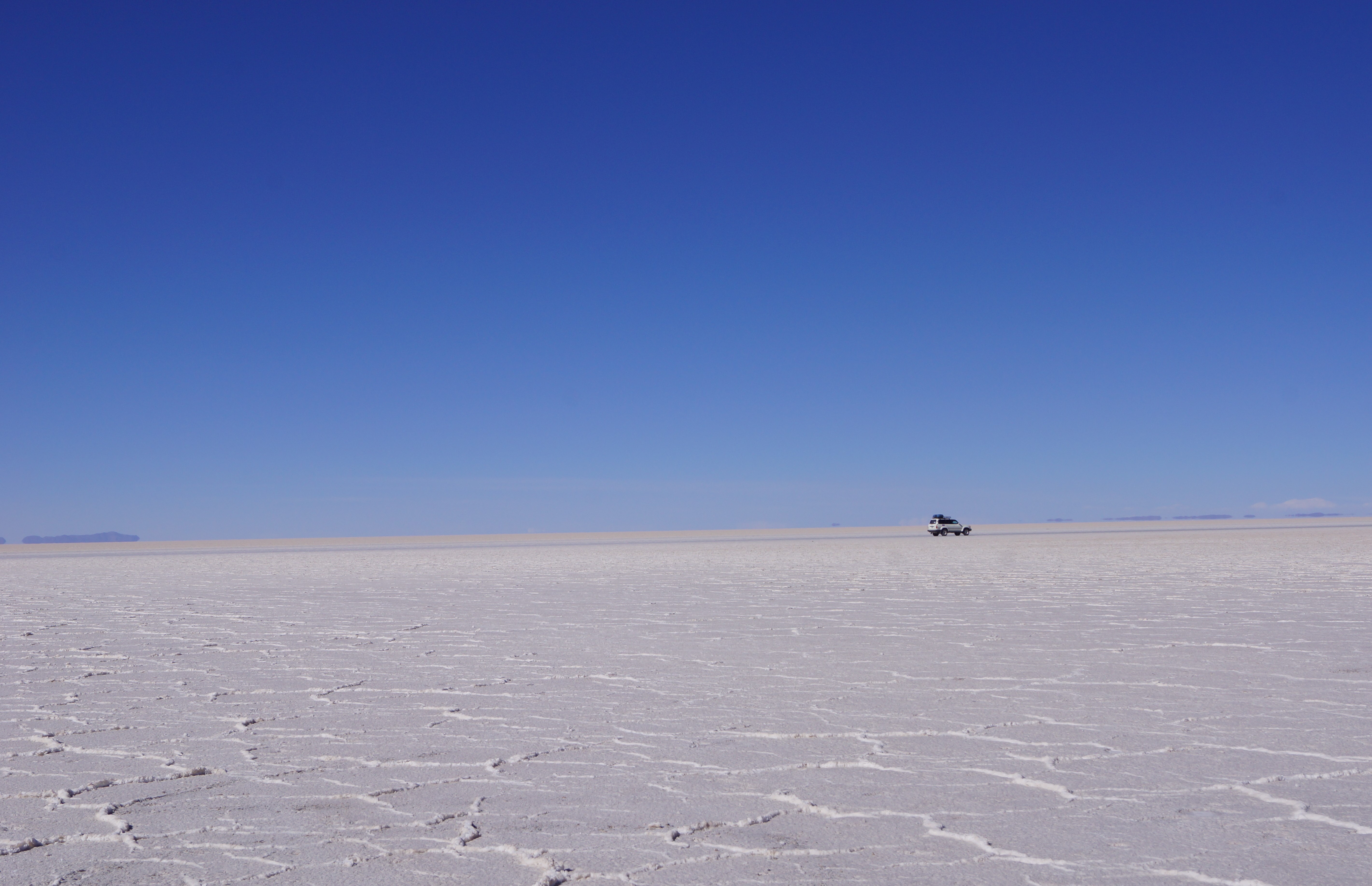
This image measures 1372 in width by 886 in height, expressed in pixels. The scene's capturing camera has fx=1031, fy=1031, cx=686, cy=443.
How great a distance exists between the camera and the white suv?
36469 mm

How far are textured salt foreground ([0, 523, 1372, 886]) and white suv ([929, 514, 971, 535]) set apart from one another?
27993mm

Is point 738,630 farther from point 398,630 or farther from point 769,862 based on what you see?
point 769,862

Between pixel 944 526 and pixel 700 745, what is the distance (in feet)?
112

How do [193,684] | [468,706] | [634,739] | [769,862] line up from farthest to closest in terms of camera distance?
[193,684], [468,706], [634,739], [769,862]

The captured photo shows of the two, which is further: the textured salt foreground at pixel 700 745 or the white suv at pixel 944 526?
the white suv at pixel 944 526

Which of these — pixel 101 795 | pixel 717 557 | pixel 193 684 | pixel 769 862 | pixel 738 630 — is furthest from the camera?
pixel 717 557

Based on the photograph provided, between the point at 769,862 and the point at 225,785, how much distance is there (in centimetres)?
182

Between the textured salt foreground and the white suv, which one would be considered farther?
the white suv

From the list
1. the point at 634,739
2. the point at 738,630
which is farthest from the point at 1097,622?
the point at 634,739

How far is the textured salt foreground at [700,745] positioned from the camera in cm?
258

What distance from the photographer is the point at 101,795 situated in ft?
10.4

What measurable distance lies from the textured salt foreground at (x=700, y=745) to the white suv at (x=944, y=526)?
27993 millimetres

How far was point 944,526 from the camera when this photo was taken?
3647 cm

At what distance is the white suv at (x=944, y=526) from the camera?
3647 centimetres
